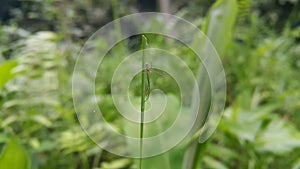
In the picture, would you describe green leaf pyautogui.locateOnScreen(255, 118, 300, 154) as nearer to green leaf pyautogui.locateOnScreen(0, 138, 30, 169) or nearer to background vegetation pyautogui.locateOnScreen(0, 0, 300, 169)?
background vegetation pyautogui.locateOnScreen(0, 0, 300, 169)

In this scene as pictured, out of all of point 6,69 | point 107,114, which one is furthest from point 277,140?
point 6,69

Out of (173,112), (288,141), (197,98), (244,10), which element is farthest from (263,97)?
(197,98)

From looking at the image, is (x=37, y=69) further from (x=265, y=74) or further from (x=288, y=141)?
(x=265, y=74)

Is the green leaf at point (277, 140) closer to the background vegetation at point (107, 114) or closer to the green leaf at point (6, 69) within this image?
the background vegetation at point (107, 114)

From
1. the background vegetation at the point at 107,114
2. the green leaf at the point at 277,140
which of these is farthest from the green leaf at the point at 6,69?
the green leaf at the point at 277,140

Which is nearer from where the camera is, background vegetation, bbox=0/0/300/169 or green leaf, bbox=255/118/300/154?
background vegetation, bbox=0/0/300/169

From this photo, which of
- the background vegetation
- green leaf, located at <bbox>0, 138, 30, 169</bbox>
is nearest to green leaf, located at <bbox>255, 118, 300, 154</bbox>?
the background vegetation

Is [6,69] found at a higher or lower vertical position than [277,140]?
higher

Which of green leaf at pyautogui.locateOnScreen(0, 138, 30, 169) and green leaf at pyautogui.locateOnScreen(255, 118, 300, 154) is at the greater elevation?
green leaf at pyautogui.locateOnScreen(0, 138, 30, 169)

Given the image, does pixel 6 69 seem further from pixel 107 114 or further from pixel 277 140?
pixel 277 140
